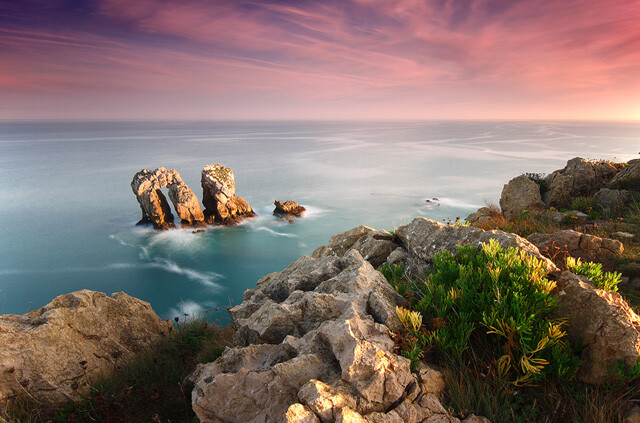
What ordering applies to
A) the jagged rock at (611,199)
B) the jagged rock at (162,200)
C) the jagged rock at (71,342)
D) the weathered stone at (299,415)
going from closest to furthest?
the weathered stone at (299,415) → the jagged rock at (71,342) → the jagged rock at (611,199) → the jagged rock at (162,200)

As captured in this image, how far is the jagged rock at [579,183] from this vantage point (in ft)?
44.1

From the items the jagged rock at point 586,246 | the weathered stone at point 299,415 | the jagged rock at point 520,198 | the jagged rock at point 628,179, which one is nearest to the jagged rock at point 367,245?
the jagged rock at point 586,246

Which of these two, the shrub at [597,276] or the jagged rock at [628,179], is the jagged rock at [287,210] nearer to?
the jagged rock at [628,179]

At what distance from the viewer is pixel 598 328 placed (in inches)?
142

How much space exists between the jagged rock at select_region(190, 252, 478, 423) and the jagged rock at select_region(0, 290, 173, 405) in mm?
2431

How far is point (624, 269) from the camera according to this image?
651 cm

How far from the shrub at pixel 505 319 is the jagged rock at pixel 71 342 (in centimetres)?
557

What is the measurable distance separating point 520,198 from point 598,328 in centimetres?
1170

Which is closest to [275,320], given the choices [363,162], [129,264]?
[129,264]

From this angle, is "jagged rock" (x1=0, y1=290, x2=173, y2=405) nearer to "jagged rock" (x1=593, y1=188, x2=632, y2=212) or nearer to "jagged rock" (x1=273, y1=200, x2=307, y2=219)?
Answer: "jagged rock" (x1=593, y1=188, x2=632, y2=212)

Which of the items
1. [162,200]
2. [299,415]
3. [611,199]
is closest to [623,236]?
[611,199]

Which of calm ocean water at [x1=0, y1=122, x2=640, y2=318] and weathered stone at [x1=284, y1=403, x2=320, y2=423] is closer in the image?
weathered stone at [x1=284, y1=403, x2=320, y2=423]

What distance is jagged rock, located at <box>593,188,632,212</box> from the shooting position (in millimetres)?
11228

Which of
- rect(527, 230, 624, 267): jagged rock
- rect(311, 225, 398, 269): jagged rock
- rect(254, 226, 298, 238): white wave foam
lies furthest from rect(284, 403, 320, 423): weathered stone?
rect(254, 226, 298, 238): white wave foam
